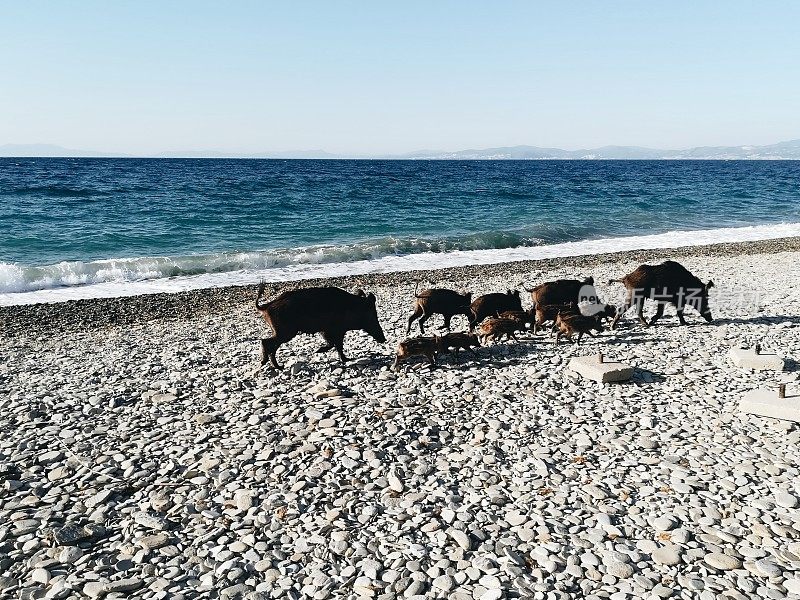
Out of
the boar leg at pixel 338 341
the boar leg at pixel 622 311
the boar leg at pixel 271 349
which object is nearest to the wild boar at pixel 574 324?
the boar leg at pixel 622 311

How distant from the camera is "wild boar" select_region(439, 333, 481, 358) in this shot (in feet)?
33.5

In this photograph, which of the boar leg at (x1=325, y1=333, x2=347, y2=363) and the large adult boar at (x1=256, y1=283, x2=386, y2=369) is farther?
the boar leg at (x1=325, y1=333, x2=347, y2=363)

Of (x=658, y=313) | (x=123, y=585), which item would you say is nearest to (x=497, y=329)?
(x=658, y=313)

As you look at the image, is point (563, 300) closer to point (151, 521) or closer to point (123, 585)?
point (151, 521)

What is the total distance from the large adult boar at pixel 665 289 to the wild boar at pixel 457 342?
3.43 metres

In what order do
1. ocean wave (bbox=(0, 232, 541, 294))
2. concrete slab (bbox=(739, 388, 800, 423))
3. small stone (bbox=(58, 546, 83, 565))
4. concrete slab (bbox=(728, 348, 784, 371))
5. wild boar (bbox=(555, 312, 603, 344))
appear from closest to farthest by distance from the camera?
1. small stone (bbox=(58, 546, 83, 565))
2. concrete slab (bbox=(739, 388, 800, 423))
3. concrete slab (bbox=(728, 348, 784, 371))
4. wild boar (bbox=(555, 312, 603, 344))
5. ocean wave (bbox=(0, 232, 541, 294))

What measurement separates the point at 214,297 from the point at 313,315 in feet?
28.2

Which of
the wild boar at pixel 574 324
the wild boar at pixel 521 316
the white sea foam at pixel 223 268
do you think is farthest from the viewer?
the white sea foam at pixel 223 268

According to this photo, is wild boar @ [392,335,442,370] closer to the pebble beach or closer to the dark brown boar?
the pebble beach

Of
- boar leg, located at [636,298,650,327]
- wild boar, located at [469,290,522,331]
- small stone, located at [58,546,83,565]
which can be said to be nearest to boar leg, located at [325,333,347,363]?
wild boar, located at [469,290,522,331]

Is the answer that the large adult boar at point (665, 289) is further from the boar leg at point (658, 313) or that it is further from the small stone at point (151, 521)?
the small stone at point (151, 521)

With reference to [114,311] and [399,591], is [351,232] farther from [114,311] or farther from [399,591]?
[399,591]

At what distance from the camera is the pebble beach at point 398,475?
199 inches

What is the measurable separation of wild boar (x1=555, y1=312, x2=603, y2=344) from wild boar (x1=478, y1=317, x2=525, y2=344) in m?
0.85
